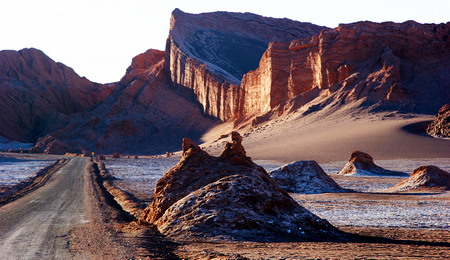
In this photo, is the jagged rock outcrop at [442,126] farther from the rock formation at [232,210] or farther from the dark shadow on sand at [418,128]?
the rock formation at [232,210]

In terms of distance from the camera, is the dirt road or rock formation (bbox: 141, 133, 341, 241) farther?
rock formation (bbox: 141, 133, 341, 241)

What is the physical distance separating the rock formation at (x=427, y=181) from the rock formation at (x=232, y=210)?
9306mm

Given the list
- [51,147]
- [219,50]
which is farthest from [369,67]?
[51,147]

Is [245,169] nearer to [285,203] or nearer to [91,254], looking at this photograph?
[285,203]

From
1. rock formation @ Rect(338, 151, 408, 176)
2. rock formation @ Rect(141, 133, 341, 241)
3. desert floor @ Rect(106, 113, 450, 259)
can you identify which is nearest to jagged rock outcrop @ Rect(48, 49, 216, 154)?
desert floor @ Rect(106, 113, 450, 259)

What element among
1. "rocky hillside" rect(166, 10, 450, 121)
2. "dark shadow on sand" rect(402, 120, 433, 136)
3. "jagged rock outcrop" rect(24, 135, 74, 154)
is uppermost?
"rocky hillside" rect(166, 10, 450, 121)

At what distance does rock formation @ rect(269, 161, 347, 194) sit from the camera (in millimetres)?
17034

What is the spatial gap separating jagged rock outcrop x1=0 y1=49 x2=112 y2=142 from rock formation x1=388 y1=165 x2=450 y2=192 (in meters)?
80.5

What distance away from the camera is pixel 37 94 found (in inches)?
3733

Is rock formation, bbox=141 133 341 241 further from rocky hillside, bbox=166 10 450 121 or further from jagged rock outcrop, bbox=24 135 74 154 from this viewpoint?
jagged rock outcrop, bbox=24 135 74 154

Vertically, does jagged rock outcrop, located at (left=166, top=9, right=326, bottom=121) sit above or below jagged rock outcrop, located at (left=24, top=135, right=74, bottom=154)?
above

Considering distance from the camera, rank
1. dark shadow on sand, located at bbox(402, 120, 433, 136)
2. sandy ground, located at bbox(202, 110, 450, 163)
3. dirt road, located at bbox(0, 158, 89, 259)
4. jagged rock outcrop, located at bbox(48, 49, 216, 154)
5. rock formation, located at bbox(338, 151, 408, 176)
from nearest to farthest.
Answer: dirt road, located at bbox(0, 158, 89, 259), rock formation, located at bbox(338, 151, 408, 176), sandy ground, located at bbox(202, 110, 450, 163), dark shadow on sand, located at bbox(402, 120, 433, 136), jagged rock outcrop, located at bbox(48, 49, 216, 154)

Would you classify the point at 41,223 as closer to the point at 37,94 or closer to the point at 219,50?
the point at 219,50

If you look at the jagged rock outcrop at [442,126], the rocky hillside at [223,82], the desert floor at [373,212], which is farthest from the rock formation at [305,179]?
the rocky hillside at [223,82]
